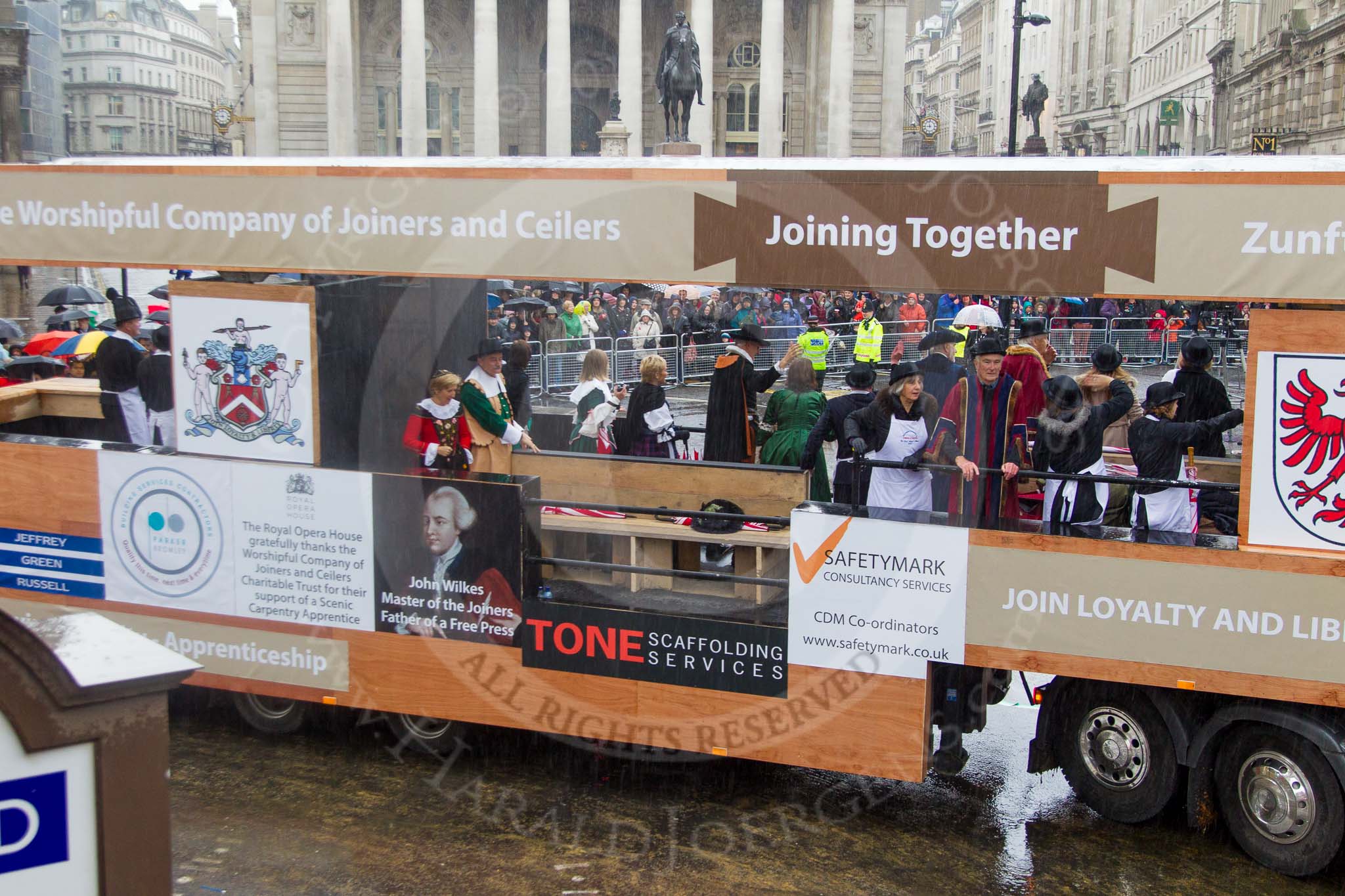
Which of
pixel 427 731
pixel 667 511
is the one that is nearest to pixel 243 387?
pixel 427 731

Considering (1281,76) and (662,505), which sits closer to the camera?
(662,505)

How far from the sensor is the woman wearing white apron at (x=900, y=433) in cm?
788

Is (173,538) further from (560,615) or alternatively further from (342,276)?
(560,615)

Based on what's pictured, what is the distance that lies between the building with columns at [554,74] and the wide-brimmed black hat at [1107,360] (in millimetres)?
51435

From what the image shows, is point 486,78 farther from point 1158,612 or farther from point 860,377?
point 1158,612

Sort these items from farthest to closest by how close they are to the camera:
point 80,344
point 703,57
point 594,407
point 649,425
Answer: point 703,57
point 80,344
point 594,407
point 649,425

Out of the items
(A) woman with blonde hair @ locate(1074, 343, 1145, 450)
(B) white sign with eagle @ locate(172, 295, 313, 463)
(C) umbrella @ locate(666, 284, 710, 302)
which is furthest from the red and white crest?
(C) umbrella @ locate(666, 284, 710, 302)

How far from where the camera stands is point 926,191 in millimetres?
6680

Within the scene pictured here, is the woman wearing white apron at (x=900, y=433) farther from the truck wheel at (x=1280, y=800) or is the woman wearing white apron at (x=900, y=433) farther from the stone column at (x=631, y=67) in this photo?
the stone column at (x=631, y=67)

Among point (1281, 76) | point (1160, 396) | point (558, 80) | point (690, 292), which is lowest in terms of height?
point (1160, 396)

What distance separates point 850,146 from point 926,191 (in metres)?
58.9

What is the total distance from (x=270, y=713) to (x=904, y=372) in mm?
4774

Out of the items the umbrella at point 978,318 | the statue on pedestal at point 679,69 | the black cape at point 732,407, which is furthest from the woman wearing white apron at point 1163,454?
the statue on pedestal at point 679,69

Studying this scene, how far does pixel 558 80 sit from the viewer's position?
5822 centimetres
